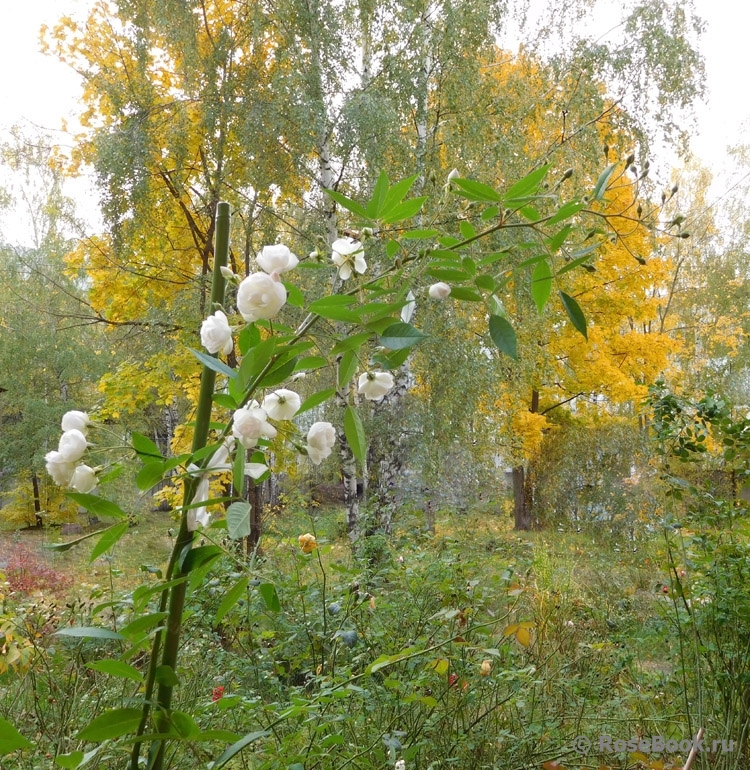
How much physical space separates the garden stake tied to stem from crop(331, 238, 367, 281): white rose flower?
0.28ft

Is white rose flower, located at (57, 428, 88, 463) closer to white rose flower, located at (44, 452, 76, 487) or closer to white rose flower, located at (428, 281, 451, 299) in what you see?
white rose flower, located at (44, 452, 76, 487)

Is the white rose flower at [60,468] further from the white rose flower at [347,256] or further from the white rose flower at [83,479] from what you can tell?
the white rose flower at [347,256]

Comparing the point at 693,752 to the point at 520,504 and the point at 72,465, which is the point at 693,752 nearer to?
the point at 72,465

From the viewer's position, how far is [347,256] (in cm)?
45

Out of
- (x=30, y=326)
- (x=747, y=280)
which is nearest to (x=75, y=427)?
(x=30, y=326)

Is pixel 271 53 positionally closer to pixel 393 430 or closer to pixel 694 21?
pixel 393 430

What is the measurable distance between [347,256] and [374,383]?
0.09 meters

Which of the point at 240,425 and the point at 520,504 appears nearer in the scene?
the point at 240,425

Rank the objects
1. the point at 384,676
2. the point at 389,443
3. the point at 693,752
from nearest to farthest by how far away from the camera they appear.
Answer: the point at 693,752
the point at 384,676
the point at 389,443

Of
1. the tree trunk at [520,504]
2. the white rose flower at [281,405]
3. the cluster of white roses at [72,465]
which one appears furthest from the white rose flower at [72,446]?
the tree trunk at [520,504]

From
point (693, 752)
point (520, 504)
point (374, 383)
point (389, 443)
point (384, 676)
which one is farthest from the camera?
point (520, 504)

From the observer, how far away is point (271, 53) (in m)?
3.54

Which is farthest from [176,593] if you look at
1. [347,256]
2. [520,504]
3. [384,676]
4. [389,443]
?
[520,504]

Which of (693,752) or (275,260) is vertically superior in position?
(275,260)
